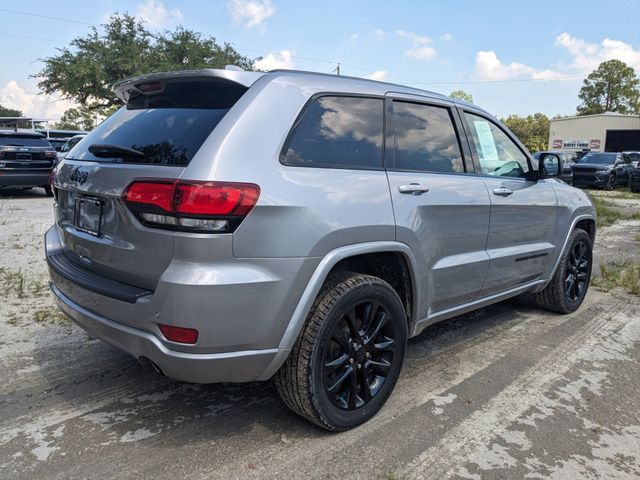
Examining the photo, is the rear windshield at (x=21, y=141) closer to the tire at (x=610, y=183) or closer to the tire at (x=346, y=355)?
the tire at (x=346, y=355)

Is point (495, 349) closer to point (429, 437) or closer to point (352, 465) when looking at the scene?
point (429, 437)

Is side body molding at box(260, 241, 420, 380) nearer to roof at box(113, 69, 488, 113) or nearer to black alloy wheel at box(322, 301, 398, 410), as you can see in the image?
black alloy wheel at box(322, 301, 398, 410)

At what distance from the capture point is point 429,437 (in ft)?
8.98

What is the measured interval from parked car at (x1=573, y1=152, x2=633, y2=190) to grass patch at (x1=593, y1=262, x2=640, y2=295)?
17186 millimetres

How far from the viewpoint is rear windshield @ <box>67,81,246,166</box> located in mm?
2434

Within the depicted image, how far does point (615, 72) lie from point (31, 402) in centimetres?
8381

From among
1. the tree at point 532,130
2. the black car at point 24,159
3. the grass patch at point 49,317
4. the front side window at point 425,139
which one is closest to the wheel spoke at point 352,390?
the front side window at point 425,139

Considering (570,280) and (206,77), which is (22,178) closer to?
(206,77)

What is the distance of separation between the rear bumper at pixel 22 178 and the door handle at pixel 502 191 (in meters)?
11.9

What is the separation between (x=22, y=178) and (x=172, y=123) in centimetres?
1155

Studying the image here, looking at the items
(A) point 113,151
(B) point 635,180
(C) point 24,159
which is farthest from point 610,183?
(A) point 113,151

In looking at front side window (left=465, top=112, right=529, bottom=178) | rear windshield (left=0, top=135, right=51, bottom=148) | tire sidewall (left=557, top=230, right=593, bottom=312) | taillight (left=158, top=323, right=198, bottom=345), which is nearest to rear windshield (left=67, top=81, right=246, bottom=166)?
taillight (left=158, top=323, right=198, bottom=345)

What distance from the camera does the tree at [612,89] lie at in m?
70.8

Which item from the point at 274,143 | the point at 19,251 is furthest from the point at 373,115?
the point at 19,251
